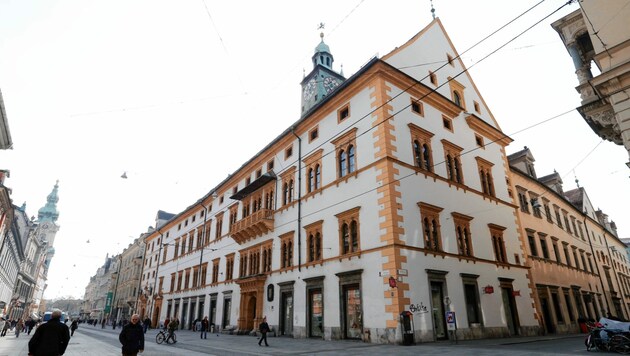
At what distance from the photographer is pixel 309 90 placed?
1679 inches

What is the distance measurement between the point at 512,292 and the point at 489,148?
11.0 m

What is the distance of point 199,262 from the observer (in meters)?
38.9

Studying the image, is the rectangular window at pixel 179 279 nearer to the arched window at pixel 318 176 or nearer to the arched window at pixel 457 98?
the arched window at pixel 318 176

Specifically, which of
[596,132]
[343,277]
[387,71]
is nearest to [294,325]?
[343,277]

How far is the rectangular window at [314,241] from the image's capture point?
22.2m

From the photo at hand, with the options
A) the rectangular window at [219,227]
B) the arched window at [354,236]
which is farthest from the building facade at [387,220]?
the rectangular window at [219,227]

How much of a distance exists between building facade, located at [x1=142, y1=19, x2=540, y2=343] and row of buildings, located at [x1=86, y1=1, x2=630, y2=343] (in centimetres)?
10

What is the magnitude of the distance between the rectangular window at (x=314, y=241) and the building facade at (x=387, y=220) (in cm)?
8

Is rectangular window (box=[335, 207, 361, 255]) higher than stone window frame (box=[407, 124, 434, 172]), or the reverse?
stone window frame (box=[407, 124, 434, 172])

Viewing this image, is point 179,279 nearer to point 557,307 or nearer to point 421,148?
point 421,148

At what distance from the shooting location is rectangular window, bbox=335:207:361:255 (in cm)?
1959

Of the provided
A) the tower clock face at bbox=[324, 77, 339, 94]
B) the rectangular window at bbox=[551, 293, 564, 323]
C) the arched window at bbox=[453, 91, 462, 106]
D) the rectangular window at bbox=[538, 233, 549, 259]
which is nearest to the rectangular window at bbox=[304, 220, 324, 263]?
the arched window at bbox=[453, 91, 462, 106]

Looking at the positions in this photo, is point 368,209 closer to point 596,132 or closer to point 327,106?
point 327,106

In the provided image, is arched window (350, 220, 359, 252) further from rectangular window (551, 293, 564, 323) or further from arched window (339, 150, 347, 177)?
rectangular window (551, 293, 564, 323)
